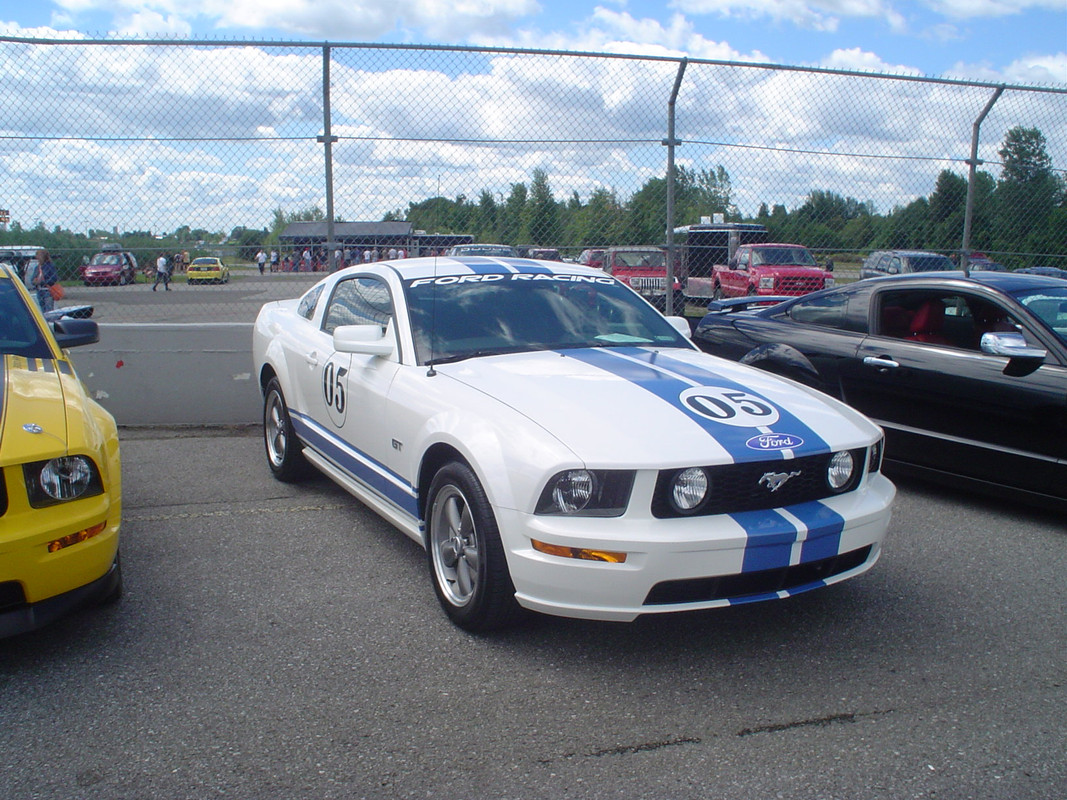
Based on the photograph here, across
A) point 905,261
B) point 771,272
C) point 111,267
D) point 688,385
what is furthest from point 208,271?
point 771,272

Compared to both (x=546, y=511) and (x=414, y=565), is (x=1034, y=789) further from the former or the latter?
(x=414, y=565)

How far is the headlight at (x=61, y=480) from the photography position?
3.10m

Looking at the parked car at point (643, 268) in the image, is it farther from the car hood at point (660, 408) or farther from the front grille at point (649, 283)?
the car hood at point (660, 408)

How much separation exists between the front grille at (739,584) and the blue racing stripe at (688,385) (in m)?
0.40

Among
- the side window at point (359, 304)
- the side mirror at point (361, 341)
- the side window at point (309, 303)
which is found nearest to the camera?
the side mirror at point (361, 341)

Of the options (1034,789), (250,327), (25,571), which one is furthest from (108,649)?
(250,327)

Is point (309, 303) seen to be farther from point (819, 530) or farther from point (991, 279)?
point (991, 279)

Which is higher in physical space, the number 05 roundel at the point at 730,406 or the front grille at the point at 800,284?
the front grille at the point at 800,284

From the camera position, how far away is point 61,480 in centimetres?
319

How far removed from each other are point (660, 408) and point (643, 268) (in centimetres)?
489

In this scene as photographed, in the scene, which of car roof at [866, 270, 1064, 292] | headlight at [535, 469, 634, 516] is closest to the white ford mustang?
headlight at [535, 469, 634, 516]

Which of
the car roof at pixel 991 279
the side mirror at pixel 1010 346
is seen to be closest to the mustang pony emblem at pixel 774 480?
the side mirror at pixel 1010 346

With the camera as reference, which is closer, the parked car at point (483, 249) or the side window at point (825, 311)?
the side window at point (825, 311)

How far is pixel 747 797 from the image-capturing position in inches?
96.4
